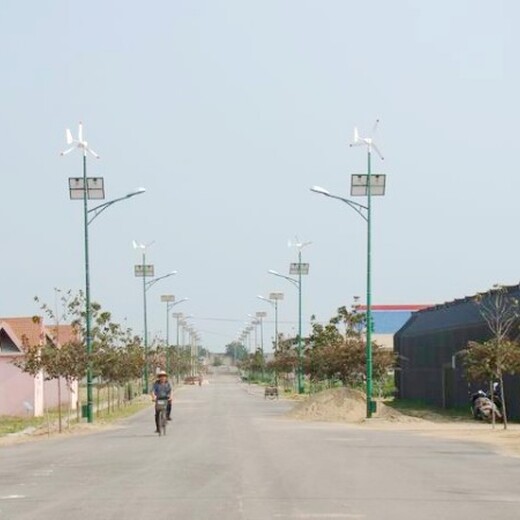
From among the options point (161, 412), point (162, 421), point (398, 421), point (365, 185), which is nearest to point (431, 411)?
point (398, 421)

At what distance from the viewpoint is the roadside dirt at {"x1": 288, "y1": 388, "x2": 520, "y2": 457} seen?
29562 millimetres

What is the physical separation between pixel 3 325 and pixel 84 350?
1899 cm

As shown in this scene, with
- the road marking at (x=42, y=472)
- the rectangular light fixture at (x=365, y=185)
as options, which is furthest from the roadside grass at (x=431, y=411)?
the road marking at (x=42, y=472)

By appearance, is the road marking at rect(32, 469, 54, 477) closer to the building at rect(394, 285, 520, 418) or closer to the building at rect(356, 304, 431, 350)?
the building at rect(394, 285, 520, 418)

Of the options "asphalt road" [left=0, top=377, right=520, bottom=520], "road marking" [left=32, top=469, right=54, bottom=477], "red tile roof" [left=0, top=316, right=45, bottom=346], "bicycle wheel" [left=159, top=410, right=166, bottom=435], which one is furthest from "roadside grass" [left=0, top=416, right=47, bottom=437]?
"road marking" [left=32, top=469, right=54, bottom=477]

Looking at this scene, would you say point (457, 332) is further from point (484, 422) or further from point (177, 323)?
point (177, 323)

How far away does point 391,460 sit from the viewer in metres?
21.5

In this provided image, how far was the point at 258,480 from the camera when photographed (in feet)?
54.9

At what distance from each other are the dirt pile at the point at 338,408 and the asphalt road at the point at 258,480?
607 inches

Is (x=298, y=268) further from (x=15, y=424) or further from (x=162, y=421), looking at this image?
(x=162, y=421)

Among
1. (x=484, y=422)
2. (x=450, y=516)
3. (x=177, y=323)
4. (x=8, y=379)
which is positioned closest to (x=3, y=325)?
(x=8, y=379)

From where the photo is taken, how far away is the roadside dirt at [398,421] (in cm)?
2956

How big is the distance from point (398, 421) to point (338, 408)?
219 inches

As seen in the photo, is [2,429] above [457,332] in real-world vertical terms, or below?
below
